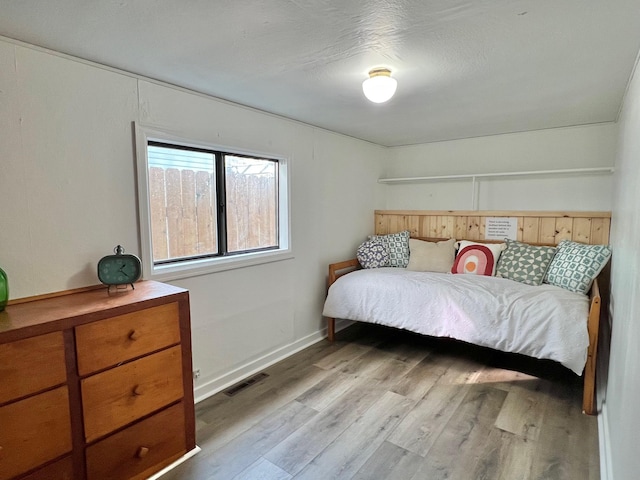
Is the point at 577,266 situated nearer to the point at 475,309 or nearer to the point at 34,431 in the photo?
the point at 475,309

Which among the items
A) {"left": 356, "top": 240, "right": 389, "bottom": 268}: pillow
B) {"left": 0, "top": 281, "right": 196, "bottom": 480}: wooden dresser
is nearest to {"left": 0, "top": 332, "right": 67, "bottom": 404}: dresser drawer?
{"left": 0, "top": 281, "right": 196, "bottom": 480}: wooden dresser

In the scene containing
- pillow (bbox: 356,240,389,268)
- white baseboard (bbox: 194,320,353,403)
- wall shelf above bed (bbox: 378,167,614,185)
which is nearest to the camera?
white baseboard (bbox: 194,320,353,403)

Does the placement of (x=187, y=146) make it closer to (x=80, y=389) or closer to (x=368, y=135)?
(x=80, y=389)

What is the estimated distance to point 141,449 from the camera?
1.68 meters

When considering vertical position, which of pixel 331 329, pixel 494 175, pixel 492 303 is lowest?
pixel 331 329

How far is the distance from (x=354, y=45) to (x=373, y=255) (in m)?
2.43

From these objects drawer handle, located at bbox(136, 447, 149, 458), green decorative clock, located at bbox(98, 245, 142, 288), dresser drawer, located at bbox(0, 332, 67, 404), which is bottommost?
drawer handle, located at bbox(136, 447, 149, 458)

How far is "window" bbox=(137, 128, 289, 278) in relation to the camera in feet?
7.38

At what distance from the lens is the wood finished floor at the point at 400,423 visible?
178cm

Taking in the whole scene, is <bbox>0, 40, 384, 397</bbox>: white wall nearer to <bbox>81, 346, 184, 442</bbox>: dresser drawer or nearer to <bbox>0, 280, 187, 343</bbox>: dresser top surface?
<bbox>0, 280, 187, 343</bbox>: dresser top surface

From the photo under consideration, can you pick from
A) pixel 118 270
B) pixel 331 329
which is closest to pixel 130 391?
pixel 118 270

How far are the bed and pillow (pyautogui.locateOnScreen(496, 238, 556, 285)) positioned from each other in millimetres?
121

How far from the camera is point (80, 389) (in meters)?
1.46

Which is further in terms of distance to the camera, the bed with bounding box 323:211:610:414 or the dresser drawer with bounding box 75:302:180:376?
the bed with bounding box 323:211:610:414
